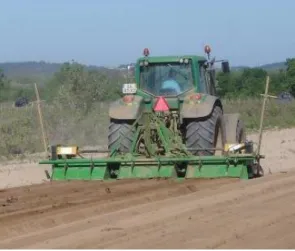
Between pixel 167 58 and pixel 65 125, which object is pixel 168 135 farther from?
pixel 65 125

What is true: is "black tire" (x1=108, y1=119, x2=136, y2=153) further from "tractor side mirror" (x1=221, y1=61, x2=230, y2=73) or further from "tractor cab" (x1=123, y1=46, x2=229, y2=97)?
"tractor side mirror" (x1=221, y1=61, x2=230, y2=73)

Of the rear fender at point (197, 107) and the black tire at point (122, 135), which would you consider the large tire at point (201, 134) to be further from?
the black tire at point (122, 135)

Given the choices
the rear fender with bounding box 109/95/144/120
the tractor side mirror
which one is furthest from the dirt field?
the tractor side mirror

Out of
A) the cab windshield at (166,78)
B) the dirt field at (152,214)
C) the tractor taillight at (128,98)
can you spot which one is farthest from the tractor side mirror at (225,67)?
the dirt field at (152,214)

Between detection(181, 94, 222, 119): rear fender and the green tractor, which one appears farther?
detection(181, 94, 222, 119): rear fender

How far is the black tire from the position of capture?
14859 mm

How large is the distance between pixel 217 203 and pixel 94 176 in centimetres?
376

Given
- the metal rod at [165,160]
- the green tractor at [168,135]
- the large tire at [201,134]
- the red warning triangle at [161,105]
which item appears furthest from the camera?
the large tire at [201,134]

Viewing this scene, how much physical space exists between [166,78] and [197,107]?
1.10 metres

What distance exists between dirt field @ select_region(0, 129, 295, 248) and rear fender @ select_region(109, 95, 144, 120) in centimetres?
151

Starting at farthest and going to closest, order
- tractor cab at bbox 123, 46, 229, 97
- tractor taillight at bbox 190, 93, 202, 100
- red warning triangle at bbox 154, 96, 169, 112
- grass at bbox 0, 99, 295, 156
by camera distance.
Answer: grass at bbox 0, 99, 295, 156, tractor cab at bbox 123, 46, 229, 97, tractor taillight at bbox 190, 93, 202, 100, red warning triangle at bbox 154, 96, 169, 112

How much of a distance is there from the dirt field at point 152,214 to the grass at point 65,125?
11.4 meters

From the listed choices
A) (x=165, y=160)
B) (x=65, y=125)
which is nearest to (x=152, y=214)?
(x=165, y=160)

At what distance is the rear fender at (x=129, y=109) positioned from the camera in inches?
580
